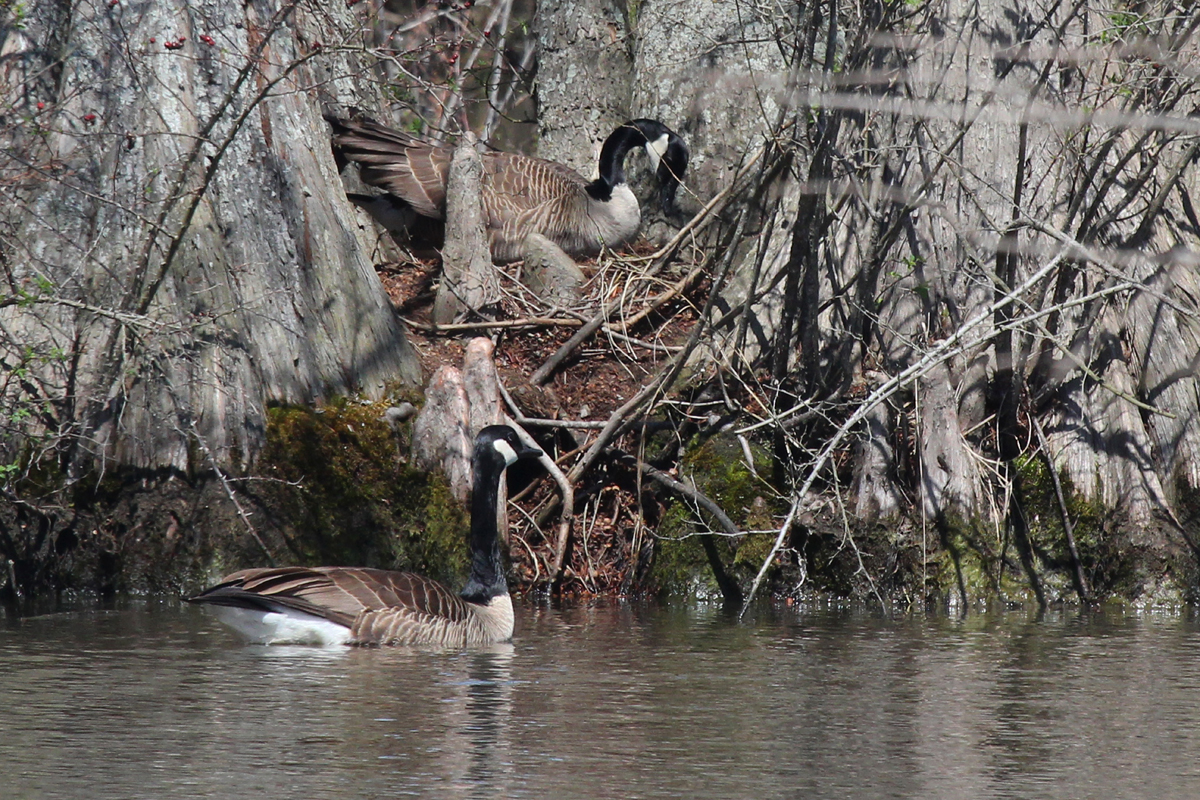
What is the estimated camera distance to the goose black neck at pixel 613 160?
12.3m

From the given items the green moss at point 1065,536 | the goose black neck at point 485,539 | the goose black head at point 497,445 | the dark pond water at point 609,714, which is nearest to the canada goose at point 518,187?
the goose black head at point 497,445

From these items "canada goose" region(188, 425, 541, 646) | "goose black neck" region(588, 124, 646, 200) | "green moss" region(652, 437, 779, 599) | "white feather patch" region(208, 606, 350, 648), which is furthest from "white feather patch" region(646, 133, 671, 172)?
"white feather patch" region(208, 606, 350, 648)

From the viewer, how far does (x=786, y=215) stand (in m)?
10.5

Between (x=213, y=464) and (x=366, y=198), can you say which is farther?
(x=366, y=198)

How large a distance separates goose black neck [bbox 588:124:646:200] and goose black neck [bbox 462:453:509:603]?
172 inches

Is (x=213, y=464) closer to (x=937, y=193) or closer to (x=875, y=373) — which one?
(x=875, y=373)

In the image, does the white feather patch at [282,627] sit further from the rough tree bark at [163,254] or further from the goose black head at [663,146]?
the goose black head at [663,146]

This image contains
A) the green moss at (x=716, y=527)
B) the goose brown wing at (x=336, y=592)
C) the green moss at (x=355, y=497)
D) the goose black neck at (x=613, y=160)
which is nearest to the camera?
the goose brown wing at (x=336, y=592)

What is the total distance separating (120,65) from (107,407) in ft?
7.57

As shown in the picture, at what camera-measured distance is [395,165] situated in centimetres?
1177

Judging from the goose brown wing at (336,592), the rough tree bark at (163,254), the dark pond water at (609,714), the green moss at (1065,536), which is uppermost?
the rough tree bark at (163,254)

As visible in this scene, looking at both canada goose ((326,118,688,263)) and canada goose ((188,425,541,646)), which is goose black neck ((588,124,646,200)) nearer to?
canada goose ((326,118,688,263))

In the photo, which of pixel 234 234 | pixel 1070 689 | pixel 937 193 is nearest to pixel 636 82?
pixel 937 193

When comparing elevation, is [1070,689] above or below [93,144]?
below
